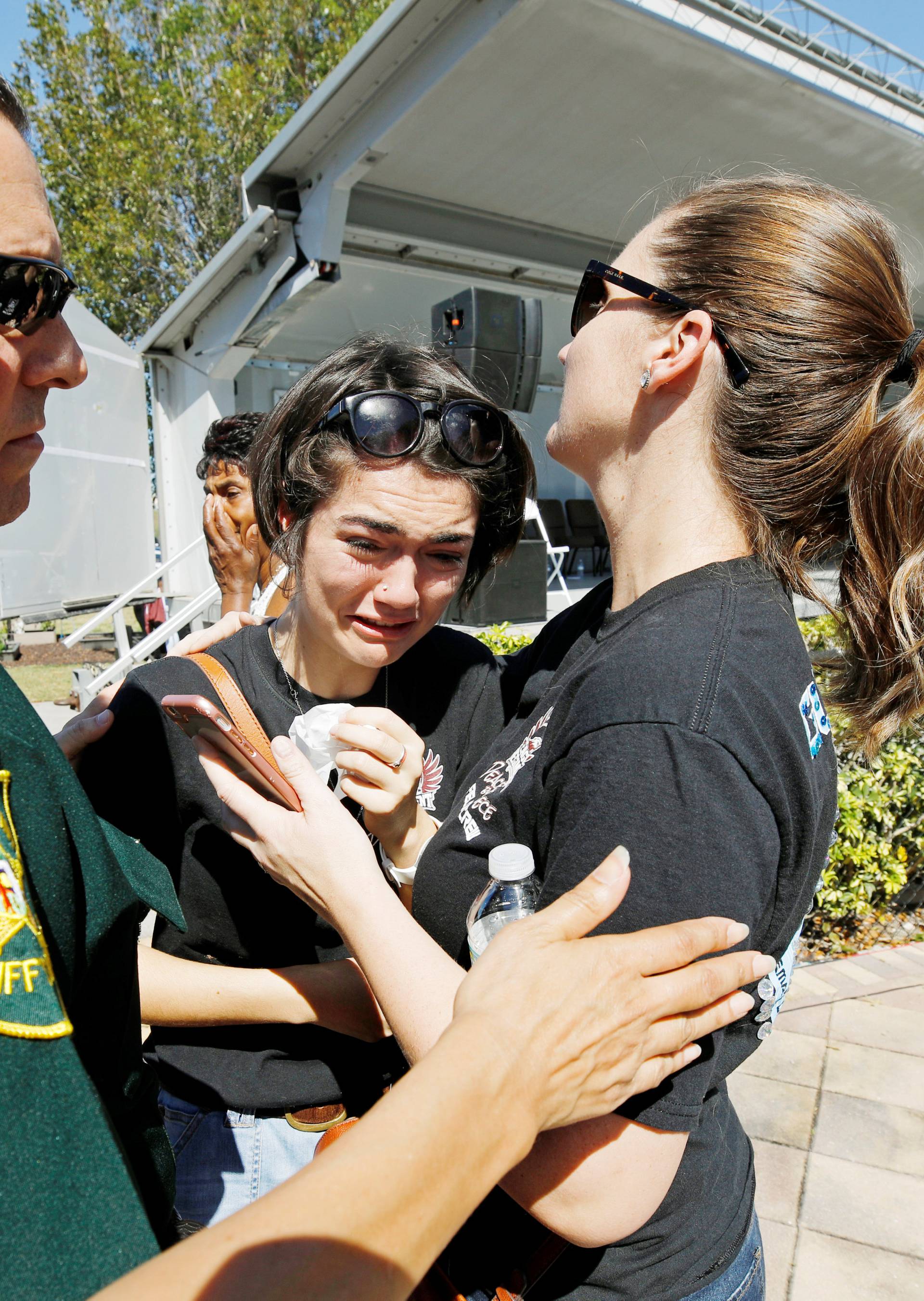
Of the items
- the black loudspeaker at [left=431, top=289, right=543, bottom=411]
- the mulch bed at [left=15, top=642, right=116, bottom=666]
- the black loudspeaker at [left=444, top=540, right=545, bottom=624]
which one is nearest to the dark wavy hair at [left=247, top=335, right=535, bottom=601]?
the black loudspeaker at [left=431, top=289, right=543, bottom=411]

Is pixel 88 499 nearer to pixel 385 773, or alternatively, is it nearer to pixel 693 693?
pixel 385 773

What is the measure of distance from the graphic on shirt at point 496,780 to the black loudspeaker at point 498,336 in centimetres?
577

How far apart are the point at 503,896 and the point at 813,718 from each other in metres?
0.51

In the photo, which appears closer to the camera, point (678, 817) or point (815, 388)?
point (678, 817)

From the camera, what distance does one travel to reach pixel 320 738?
1613 millimetres

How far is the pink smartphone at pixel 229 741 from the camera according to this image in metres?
1.30

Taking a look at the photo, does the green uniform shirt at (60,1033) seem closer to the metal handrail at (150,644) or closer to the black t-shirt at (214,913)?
the black t-shirt at (214,913)

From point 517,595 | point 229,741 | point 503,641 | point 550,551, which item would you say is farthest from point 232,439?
point 550,551

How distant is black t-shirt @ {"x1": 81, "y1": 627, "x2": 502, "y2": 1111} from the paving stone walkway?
1.86 meters

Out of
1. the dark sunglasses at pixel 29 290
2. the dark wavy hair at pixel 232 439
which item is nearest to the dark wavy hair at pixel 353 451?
the dark sunglasses at pixel 29 290

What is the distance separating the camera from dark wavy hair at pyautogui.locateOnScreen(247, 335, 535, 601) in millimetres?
1940

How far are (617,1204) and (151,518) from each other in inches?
459

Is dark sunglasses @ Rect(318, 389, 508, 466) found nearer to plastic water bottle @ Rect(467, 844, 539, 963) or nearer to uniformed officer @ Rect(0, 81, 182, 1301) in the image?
uniformed officer @ Rect(0, 81, 182, 1301)

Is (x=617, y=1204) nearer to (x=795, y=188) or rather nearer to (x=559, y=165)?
(x=795, y=188)
